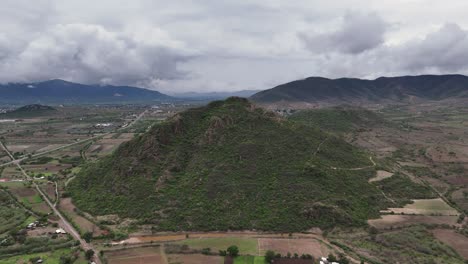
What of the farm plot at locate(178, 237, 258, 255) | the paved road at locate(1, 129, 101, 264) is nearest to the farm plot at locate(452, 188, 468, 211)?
the farm plot at locate(178, 237, 258, 255)

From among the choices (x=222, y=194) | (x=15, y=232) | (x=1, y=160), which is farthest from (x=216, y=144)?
(x=1, y=160)

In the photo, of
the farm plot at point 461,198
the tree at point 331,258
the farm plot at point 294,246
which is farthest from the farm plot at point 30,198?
the farm plot at point 461,198

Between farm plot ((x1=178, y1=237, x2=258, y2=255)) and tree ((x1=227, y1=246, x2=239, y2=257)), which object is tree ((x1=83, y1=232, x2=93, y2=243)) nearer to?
farm plot ((x1=178, y1=237, x2=258, y2=255))

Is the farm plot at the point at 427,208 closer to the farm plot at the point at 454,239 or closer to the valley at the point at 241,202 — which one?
the valley at the point at 241,202

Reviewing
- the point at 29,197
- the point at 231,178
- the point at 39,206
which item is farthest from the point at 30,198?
the point at 231,178

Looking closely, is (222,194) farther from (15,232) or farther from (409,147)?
(409,147)
